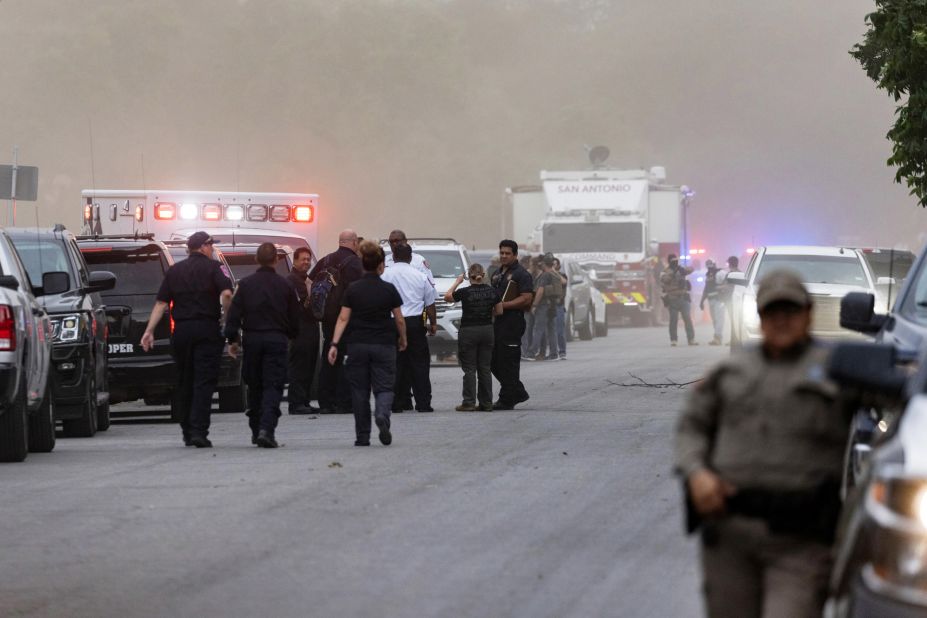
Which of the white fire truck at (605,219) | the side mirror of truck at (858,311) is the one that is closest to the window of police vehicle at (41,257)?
the side mirror of truck at (858,311)

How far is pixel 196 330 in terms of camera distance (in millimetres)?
15680

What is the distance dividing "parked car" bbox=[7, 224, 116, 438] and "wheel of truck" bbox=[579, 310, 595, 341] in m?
22.5

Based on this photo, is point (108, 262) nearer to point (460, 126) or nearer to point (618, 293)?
point (618, 293)

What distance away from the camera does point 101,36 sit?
113 m

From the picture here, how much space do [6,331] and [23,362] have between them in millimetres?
394

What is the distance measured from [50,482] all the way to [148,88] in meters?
100

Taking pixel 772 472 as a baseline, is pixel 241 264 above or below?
above

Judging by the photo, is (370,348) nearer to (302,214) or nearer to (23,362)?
(23,362)

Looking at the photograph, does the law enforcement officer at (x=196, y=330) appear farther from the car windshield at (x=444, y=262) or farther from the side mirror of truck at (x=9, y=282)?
the car windshield at (x=444, y=262)

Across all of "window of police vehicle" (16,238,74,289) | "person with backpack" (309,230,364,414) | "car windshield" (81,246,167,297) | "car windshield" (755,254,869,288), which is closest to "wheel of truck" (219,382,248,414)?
"person with backpack" (309,230,364,414)

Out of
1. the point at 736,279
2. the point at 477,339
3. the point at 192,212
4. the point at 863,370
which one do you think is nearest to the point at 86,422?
the point at 477,339

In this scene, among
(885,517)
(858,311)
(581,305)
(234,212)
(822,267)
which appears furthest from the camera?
(581,305)

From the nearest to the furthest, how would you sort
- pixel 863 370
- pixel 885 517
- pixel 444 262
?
pixel 885 517 → pixel 863 370 → pixel 444 262

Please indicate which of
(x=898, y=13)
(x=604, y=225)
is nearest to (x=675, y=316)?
(x=604, y=225)
